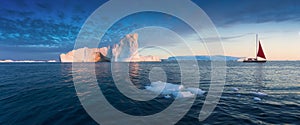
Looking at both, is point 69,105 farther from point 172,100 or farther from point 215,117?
point 215,117

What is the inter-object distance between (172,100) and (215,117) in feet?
12.7

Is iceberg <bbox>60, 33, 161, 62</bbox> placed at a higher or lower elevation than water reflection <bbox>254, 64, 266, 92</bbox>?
higher

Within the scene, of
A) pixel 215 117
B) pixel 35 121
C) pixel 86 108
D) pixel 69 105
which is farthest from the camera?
pixel 69 105

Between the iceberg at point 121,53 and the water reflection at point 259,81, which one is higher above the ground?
the iceberg at point 121,53

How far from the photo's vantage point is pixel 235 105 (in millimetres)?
10820

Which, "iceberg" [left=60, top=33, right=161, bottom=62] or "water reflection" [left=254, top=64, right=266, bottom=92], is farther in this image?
"iceberg" [left=60, top=33, right=161, bottom=62]

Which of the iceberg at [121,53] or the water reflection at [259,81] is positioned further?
the iceberg at [121,53]

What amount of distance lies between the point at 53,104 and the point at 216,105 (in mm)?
11496

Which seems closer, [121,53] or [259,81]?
[259,81]

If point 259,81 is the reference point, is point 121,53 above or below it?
above

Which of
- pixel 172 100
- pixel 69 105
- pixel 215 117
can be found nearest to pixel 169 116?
pixel 215 117

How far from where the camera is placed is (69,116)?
854cm

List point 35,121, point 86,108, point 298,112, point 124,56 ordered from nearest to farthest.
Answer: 1. point 35,121
2. point 298,112
3. point 86,108
4. point 124,56

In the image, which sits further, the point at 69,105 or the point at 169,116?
the point at 69,105
